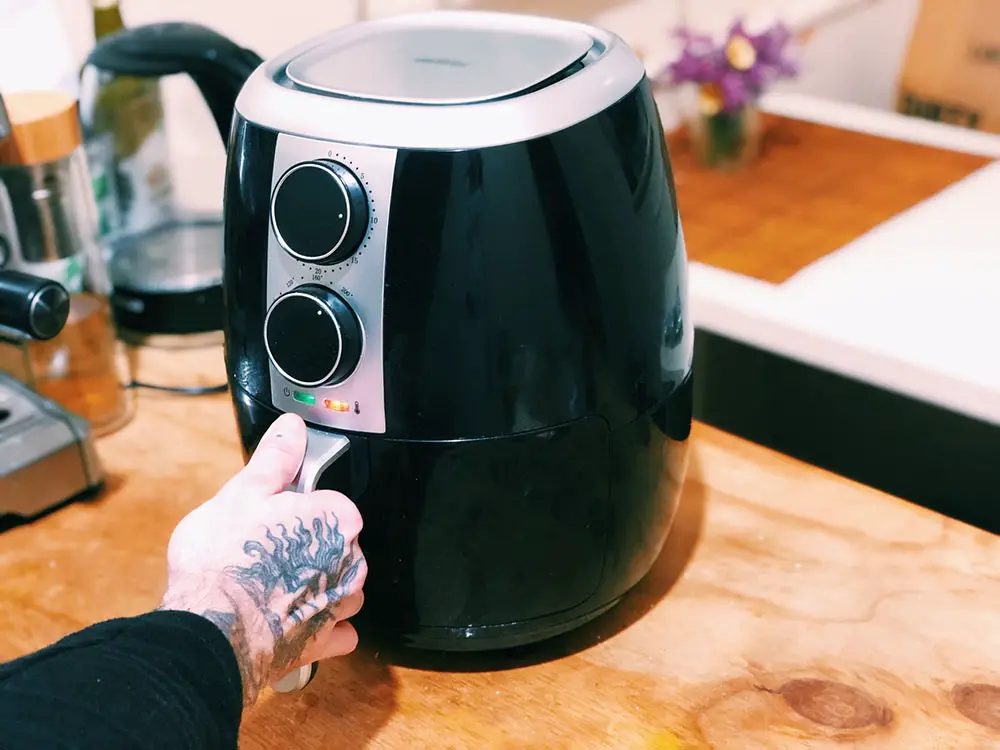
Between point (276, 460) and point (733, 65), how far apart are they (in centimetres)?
87

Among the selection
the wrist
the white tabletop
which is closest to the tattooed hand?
the wrist

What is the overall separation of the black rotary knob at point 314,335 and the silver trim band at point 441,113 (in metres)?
0.07

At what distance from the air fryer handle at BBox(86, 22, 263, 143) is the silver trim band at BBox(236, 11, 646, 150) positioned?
0.67ft

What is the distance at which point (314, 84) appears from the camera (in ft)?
1.54

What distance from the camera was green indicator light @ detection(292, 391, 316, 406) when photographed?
0.48m

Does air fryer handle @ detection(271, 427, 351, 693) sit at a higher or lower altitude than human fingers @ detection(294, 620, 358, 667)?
higher

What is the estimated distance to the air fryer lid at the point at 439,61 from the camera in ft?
1.49

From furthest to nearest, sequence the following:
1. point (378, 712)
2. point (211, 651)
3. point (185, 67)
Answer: point (185, 67) < point (378, 712) < point (211, 651)

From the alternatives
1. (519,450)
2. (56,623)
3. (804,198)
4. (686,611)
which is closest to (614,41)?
(519,450)

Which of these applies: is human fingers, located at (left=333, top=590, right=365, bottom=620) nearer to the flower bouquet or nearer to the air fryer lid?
the air fryer lid

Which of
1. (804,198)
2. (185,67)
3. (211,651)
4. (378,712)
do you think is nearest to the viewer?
(211,651)

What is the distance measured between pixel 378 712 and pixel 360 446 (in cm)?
15

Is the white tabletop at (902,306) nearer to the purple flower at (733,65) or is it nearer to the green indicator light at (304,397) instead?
the purple flower at (733,65)

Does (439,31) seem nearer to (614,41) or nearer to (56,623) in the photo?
(614,41)
